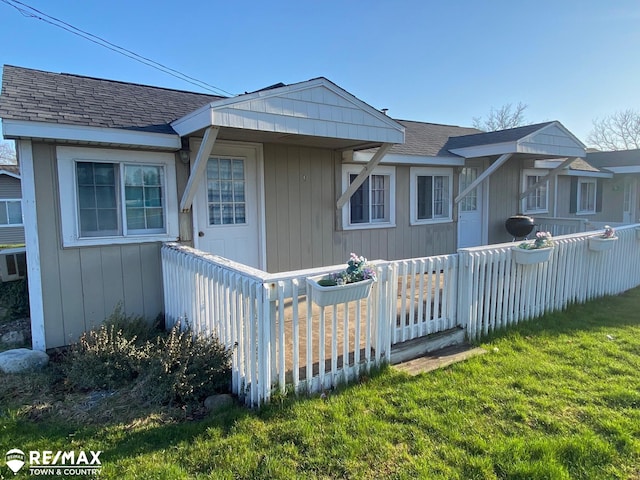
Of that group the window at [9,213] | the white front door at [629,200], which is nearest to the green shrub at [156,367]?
the white front door at [629,200]

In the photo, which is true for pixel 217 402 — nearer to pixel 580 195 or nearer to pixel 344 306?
pixel 344 306

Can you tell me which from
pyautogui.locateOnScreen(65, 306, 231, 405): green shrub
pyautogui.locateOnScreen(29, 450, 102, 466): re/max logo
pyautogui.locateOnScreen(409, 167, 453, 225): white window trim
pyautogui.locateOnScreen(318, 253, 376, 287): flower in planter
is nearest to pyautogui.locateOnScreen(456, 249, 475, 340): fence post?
pyautogui.locateOnScreen(318, 253, 376, 287): flower in planter

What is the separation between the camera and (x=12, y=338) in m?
4.59

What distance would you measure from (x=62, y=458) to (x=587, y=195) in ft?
48.8

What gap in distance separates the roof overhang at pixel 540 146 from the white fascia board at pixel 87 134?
19.7 feet

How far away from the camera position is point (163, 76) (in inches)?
570

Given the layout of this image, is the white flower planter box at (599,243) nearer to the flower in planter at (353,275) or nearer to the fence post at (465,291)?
the fence post at (465,291)

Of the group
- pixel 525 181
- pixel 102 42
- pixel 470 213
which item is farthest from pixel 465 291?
pixel 102 42

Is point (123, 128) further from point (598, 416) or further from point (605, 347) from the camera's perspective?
A: point (605, 347)

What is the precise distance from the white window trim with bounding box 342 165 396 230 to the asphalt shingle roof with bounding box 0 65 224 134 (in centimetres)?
272

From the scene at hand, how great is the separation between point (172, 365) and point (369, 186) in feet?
16.5

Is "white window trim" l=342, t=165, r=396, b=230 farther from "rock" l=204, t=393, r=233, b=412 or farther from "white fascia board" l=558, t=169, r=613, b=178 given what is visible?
"white fascia board" l=558, t=169, r=613, b=178

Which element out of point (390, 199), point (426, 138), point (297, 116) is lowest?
point (390, 199)

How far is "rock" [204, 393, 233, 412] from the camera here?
300cm
